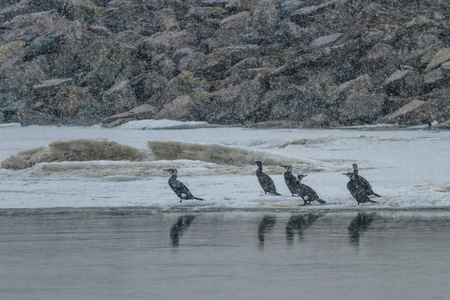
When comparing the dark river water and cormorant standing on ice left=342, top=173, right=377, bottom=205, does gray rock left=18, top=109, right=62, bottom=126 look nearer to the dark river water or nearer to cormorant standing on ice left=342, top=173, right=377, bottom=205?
the dark river water

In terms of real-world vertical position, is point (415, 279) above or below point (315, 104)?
below

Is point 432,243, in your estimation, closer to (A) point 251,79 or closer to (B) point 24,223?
(B) point 24,223

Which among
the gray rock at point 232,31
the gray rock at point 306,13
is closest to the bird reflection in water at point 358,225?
the gray rock at point 232,31

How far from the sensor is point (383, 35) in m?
43.8

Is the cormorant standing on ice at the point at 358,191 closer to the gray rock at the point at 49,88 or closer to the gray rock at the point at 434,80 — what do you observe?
the gray rock at the point at 434,80

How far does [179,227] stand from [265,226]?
96 centimetres

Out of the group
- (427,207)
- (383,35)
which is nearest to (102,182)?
(427,207)

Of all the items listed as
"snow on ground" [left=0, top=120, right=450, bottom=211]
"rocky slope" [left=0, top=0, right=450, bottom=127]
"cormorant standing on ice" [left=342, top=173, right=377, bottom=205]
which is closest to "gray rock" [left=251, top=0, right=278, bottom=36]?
"rocky slope" [left=0, top=0, right=450, bottom=127]

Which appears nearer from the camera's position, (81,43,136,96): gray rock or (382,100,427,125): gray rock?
(382,100,427,125): gray rock

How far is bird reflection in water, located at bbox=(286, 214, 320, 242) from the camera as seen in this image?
9727 mm

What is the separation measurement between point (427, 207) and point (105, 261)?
516cm

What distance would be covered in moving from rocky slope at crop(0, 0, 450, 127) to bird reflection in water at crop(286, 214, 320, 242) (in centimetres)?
2346

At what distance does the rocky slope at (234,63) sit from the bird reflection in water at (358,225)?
917 inches

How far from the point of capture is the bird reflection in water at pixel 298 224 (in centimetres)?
973
